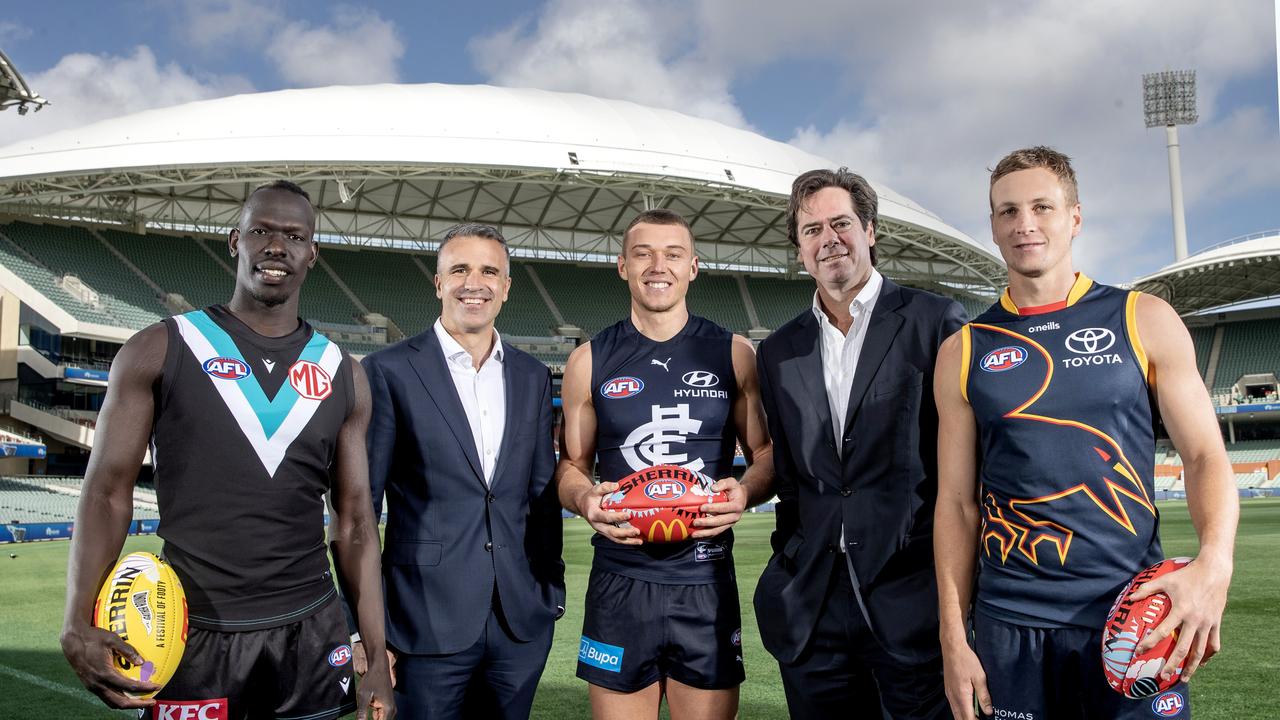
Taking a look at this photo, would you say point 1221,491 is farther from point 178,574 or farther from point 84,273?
point 84,273

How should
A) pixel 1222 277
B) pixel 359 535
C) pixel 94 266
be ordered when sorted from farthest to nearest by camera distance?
pixel 1222 277
pixel 94 266
pixel 359 535

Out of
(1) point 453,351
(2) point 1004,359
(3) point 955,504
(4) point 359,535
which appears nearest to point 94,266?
(1) point 453,351

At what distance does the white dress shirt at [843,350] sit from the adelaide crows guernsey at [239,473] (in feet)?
6.02

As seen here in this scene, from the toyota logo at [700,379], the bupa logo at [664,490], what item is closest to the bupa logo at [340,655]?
the bupa logo at [664,490]

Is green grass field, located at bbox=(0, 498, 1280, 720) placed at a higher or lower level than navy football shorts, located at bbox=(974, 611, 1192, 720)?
lower

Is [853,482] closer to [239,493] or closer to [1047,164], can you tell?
[1047,164]

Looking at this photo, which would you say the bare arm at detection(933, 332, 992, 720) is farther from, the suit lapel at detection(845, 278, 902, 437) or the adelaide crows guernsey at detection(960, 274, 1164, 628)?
the suit lapel at detection(845, 278, 902, 437)

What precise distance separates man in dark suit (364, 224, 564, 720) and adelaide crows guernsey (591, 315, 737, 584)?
0.96ft

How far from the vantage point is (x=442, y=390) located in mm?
3834

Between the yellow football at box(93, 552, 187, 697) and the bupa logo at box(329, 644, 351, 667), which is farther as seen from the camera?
the bupa logo at box(329, 644, 351, 667)

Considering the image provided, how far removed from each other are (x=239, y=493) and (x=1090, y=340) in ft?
8.70

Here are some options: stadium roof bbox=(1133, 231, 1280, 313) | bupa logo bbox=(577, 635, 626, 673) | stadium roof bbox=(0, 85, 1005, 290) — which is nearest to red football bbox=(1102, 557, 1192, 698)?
bupa logo bbox=(577, 635, 626, 673)

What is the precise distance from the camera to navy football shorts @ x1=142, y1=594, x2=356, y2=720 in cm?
274

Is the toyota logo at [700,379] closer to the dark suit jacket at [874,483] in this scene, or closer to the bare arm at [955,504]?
the dark suit jacket at [874,483]
